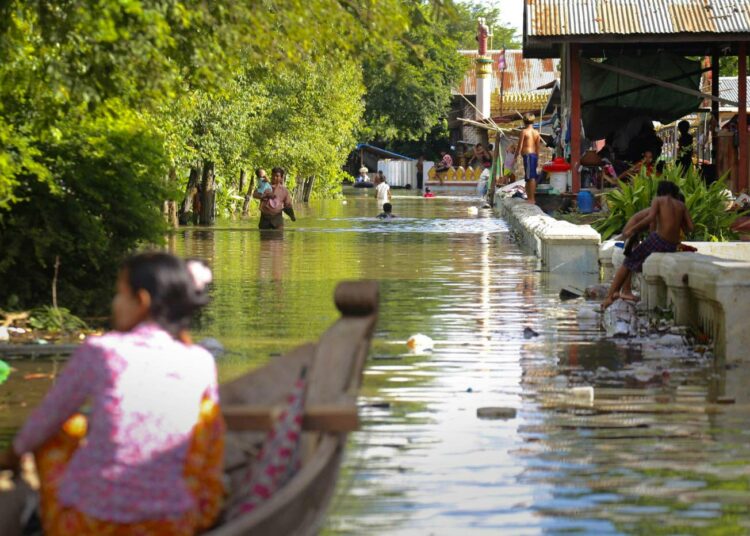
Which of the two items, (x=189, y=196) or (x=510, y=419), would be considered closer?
(x=510, y=419)

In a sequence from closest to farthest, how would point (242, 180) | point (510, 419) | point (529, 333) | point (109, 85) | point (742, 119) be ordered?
point (510, 419), point (109, 85), point (529, 333), point (742, 119), point (242, 180)

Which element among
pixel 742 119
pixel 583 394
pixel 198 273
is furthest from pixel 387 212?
pixel 198 273

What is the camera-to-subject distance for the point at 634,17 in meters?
27.6

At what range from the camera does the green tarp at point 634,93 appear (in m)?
32.4

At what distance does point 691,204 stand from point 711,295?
8.08 metres

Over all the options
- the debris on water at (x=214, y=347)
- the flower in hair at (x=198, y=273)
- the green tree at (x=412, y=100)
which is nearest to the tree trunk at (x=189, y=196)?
the debris on water at (x=214, y=347)

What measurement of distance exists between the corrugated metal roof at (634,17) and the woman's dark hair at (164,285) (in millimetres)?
21961

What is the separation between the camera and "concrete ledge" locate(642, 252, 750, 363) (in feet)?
40.4

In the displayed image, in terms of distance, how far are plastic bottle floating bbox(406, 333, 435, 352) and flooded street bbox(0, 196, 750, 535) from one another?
0.20 metres

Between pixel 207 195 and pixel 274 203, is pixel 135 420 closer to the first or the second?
pixel 274 203

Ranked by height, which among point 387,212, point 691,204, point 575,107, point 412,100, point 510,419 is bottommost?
point 510,419

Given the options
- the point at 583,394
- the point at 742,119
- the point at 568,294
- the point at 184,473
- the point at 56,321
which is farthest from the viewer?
the point at 742,119

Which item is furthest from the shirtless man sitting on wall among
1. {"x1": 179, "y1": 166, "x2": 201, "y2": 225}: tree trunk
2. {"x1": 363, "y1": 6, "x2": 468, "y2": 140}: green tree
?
{"x1": 363, "y1": 6, "x2": 468, "y2": 140}: green tree

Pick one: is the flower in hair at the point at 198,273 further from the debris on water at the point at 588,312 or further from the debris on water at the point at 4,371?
the debris on water at the point at 588,312
